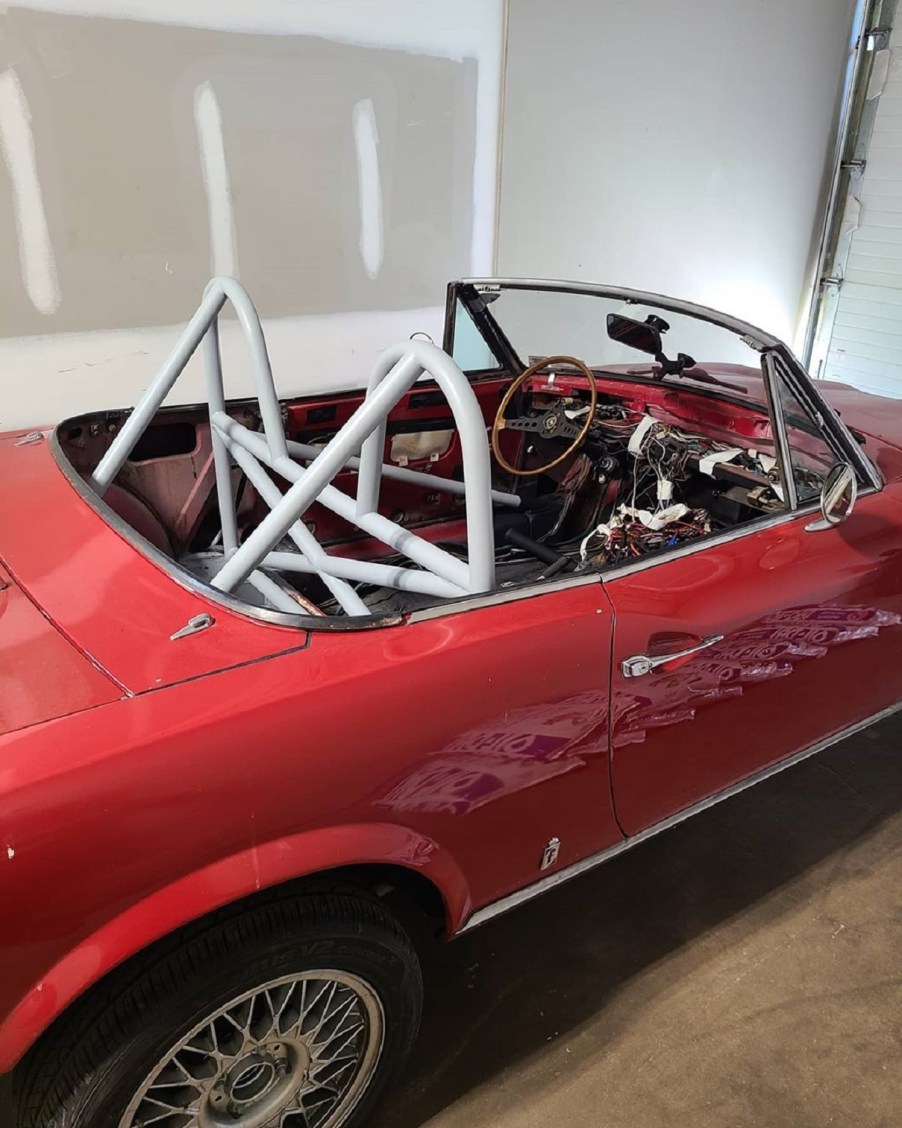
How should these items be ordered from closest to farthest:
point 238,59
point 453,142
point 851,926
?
1. point 851,926
2. point 238,59
3. point 453,142

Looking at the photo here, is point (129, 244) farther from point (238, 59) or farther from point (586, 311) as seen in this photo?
point (586, 311)

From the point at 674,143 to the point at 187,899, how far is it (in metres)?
5.27

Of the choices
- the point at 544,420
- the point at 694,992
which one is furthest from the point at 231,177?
the point at 694,992

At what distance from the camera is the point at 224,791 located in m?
1.18

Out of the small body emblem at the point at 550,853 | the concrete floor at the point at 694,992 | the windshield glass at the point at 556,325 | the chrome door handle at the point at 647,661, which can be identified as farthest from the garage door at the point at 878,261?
the small body emblem at the point at 550,853

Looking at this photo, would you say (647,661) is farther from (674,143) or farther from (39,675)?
(674,143)

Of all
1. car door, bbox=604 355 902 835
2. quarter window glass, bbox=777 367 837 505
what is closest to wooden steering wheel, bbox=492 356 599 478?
quarter window glass, bbox=777 367 837 505

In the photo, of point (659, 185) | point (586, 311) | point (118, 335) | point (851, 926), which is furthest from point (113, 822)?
point (659, 185)

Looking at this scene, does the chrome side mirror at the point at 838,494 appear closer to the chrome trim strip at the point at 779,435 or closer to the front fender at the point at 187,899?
the chrome trim strip at the point at 779,435

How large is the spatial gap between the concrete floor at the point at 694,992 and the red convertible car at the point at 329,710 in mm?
351

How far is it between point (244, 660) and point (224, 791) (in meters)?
0.21

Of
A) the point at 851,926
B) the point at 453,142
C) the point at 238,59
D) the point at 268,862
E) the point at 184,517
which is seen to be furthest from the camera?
the point at 453,142

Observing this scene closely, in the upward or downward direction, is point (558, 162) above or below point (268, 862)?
above

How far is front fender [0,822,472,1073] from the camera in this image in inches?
43.5
